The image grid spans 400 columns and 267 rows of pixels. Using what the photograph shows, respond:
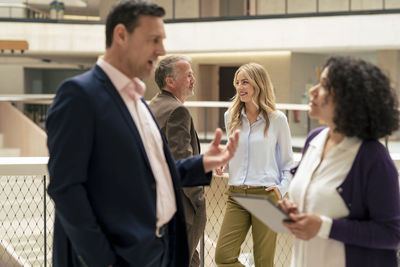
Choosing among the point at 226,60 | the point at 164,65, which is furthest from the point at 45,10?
the point at 164,65

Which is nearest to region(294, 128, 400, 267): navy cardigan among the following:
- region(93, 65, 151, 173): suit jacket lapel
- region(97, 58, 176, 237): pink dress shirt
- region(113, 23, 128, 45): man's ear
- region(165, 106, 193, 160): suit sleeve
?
region(97, 58, 176, 237): pink dress shirt

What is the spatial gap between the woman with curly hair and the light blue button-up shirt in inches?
63.5

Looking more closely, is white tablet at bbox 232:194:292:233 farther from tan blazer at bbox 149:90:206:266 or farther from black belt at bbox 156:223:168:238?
tan blazer at bbox 149:90:206:266

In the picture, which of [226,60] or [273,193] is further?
[226,60]

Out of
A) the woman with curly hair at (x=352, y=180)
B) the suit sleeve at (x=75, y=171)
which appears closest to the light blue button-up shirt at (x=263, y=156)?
the woman with curly hair at (x=352, y=180)

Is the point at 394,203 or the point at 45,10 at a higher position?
the point at 45,10

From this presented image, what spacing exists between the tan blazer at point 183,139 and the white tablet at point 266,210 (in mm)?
1132

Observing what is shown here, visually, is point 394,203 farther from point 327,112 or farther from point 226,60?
point 226,60

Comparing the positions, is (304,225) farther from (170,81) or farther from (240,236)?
(240,236)

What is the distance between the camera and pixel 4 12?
59.7ft

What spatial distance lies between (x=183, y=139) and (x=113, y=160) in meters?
1.23

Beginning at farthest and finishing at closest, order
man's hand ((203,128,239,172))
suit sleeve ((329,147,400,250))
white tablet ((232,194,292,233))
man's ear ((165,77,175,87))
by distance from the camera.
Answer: man's ear ((165,77,175,87)) < man's hand ((203,128,239,172)) < suit sleeve ((329,147,400,250)) < white tablet ((232,194,292,233))

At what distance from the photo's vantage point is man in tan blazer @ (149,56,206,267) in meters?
3.25

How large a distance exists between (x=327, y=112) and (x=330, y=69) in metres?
0.16
